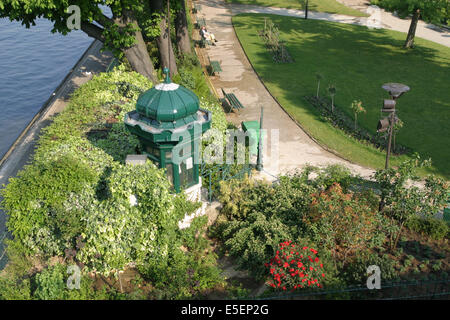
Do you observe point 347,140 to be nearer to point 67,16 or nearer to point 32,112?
point 67,16

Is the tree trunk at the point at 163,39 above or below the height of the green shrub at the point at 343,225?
above

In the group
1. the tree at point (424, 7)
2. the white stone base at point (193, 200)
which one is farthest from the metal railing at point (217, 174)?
the tree at point (424, 7)

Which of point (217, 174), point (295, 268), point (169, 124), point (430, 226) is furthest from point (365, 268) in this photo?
point (169, 124)

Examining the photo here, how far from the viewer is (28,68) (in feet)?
125

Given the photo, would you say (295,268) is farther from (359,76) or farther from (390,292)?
(359,76)

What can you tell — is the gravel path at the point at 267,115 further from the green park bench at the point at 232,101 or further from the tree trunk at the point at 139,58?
the tree trunk at the point at 139,58

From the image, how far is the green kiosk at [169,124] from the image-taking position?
1233 cm

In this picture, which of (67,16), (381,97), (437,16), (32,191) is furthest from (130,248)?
(437,16)

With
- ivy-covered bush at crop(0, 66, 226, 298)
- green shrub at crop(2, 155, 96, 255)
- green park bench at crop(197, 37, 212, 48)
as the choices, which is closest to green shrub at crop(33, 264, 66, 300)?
ivy-covered bush at crop(0, 66, 226, 298)

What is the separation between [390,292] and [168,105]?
8048mm

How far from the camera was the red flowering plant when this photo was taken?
1113 centimetres

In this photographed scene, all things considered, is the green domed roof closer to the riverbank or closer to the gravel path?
the gravel path

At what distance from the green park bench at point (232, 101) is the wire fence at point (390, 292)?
13.4 meters
